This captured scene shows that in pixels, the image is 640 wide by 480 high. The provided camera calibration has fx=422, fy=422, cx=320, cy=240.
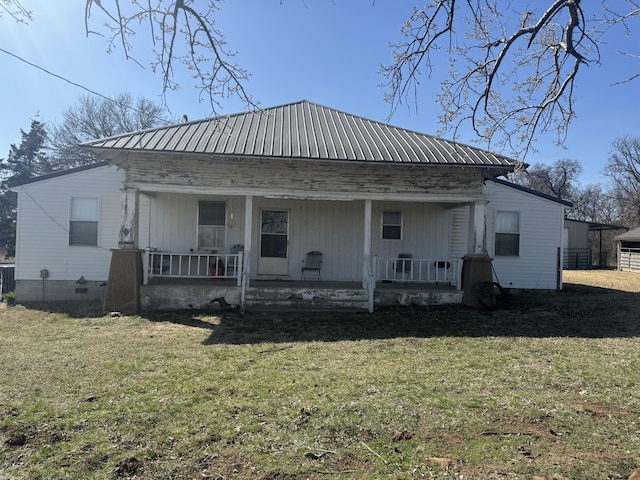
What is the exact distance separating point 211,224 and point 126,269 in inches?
113

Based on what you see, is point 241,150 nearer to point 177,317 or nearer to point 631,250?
point 177,317

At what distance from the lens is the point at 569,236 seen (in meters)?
29.3

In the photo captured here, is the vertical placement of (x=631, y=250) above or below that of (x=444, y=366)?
above

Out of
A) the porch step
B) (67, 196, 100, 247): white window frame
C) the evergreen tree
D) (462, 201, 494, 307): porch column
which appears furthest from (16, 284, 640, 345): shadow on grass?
the evergreen tree

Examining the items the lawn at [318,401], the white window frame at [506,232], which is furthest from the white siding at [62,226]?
the white window frame at [506,232]

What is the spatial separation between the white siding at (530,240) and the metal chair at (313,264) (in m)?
5.22

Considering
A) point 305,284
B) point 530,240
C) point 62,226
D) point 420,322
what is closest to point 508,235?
point 530,240

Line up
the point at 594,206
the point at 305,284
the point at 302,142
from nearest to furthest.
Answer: the point at 302,142, the point at 305,284, the point at 594,206

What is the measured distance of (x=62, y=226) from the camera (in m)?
11.1

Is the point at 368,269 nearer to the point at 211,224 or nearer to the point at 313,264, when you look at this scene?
the point at 313,264

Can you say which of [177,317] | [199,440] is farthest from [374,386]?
[177,317]

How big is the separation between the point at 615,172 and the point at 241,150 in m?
56.8

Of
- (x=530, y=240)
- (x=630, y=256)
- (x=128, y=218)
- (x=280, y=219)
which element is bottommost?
(x=630, y=256)

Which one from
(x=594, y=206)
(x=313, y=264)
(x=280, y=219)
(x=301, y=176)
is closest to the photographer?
(x=301, y=176)
